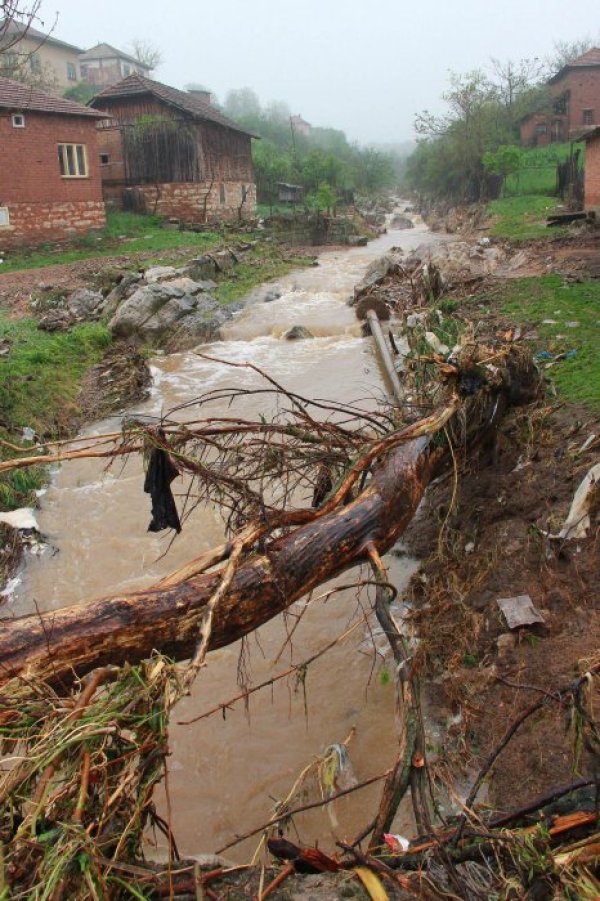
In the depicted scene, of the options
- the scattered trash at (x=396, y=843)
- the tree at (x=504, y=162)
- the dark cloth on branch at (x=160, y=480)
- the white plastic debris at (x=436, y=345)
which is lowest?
the scattered trash at (x=396, y=843)

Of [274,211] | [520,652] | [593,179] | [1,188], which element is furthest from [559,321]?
[274,211]

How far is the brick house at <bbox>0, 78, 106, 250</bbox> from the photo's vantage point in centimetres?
1928

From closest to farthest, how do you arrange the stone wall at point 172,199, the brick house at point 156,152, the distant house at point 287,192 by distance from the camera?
1. the brick house at point 156,152
2. the stone wall at point 172,199
3. the distant house at point 287,192

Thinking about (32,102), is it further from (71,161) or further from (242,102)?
(242,102)

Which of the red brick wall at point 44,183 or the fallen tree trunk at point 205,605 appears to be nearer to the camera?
the fallen tree trunk at point 205,605

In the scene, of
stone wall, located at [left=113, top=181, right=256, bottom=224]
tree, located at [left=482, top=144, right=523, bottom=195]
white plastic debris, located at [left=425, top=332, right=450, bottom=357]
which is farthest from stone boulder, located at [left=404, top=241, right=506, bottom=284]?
tree, located at [left=482, top=144, right=523, bottom=195]

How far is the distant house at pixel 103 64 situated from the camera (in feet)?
168

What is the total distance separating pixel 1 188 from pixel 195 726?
62.8 feet

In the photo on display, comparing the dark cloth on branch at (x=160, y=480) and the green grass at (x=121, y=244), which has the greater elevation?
the green grass at (x=121, y=244)

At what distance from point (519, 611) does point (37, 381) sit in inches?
323

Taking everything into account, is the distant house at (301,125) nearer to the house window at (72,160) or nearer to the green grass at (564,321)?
the house window at (72,160)

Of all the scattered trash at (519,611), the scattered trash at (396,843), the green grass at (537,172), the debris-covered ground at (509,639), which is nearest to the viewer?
the debris-covered ground at (509,639)

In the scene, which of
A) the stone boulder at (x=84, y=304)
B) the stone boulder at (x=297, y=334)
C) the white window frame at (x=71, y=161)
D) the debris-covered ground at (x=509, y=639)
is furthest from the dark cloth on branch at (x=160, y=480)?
the white window frame at (x=71, y=161)

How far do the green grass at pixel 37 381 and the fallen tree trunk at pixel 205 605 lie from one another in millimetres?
4822
